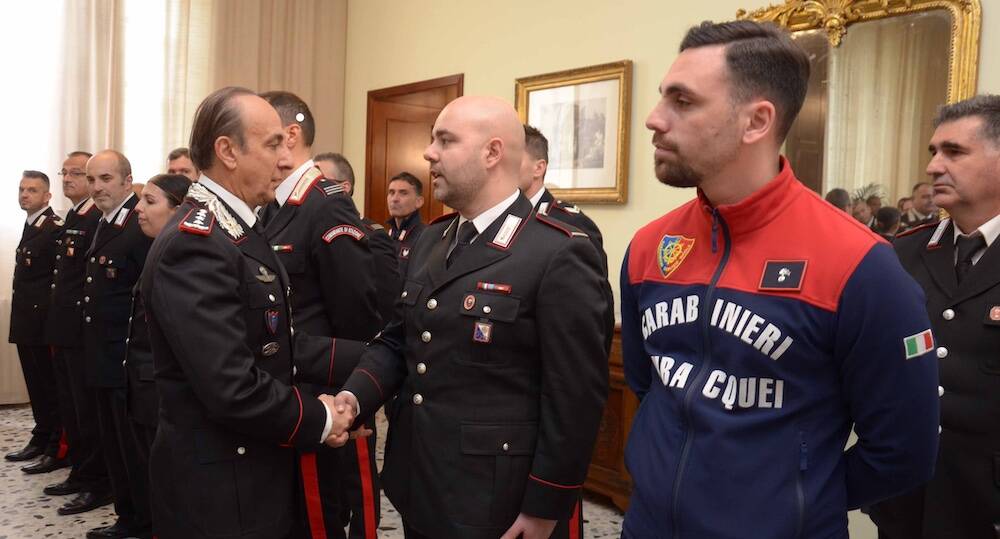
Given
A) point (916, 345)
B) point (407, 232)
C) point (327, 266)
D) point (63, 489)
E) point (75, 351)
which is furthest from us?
point (407, 232)

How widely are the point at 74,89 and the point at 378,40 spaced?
2305mm

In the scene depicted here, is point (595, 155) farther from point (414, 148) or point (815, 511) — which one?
point (815, 511)

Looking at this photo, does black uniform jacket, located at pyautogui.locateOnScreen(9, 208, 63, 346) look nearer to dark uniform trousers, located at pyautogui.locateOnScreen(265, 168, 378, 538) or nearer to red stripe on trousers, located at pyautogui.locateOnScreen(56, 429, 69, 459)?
red stripe on trousers, located at pyautogui.locateOnScreen(56, 429, 69, 459)

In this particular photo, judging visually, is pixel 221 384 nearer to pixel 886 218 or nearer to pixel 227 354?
pixel 227 354

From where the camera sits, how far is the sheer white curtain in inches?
129

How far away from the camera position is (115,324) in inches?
142

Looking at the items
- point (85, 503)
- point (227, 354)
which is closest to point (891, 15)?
point (227, 354)

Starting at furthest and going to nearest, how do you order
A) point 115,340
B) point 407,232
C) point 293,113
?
1. point 407,232
2. point 115,340
3. point 293,113

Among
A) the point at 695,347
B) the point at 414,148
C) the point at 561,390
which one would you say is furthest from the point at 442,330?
the point at 414,148

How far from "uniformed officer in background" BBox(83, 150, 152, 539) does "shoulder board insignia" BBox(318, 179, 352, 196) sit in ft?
4.84

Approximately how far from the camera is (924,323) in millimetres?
1201

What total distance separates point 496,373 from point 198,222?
0.72m

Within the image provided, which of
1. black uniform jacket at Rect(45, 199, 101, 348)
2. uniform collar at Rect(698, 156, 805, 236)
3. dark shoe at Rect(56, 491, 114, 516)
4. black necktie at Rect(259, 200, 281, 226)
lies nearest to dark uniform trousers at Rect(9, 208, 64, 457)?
black uniform jacket at Rect(45, 199, 101, 348)

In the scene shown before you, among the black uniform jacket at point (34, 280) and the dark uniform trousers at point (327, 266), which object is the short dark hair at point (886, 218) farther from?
the black uniform jacket at point (34, 280)
